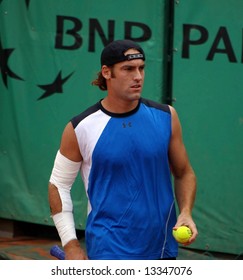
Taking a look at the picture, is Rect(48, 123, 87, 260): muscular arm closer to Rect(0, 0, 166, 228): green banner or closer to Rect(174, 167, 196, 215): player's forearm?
Rect(174, 167, 196, 215): player's forearm

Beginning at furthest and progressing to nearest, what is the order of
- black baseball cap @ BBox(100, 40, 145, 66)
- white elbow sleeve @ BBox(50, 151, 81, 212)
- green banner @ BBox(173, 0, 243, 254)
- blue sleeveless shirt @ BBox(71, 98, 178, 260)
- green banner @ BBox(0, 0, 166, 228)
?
green banner @ BBox(0, 0, 166, 228) < green banner @ BBox(173, 0, 243, 254) < white elbow sleeve @ BBox(50, 151, 81, 212) < black baseball cap @ BBox(100, 40, 145, 66) < blue sleeveless shirt @ BBox(71, 98, 178, 260)

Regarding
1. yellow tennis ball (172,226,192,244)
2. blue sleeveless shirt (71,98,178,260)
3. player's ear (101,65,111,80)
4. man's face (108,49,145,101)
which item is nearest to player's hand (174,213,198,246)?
yellow tennis ball (172,226,192,244)

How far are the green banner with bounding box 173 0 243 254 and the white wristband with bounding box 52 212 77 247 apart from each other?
115 inches

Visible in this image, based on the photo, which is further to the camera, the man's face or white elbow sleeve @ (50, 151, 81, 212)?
white elbow sleeve @ (50, 151, 81, 212)

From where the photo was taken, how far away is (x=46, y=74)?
8805 millimetres

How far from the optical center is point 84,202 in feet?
28.7

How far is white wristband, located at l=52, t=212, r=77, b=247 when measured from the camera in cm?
552

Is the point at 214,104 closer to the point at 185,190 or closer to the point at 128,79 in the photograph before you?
the point at 185,190

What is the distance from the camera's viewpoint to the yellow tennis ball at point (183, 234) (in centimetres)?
517

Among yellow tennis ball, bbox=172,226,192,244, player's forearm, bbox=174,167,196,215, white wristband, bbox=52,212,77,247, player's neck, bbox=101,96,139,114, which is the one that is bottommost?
white wristband, bbox=52,212,77,247

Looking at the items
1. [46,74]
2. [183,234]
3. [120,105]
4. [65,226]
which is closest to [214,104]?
[46,74]

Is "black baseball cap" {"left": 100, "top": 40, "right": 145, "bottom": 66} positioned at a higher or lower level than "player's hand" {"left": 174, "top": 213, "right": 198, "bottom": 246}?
higher
